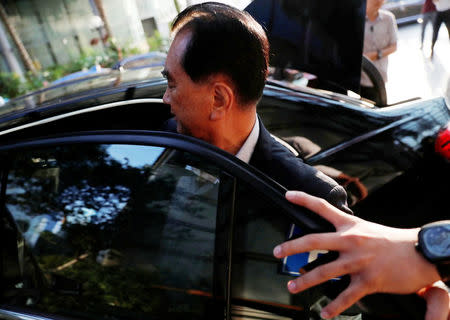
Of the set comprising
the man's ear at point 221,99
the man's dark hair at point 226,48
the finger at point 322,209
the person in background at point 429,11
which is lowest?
the person in background at point 429,11

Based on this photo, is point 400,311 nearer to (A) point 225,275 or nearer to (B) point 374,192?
(A) point 225,275

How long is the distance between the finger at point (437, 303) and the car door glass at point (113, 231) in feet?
1.80

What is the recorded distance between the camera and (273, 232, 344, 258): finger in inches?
31.8

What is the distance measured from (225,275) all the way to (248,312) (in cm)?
12

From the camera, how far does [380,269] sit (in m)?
0.79

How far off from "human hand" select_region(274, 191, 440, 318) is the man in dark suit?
31 cm

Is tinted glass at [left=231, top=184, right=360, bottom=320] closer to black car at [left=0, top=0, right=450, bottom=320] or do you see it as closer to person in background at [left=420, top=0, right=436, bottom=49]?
black car at [left=0, top=0, right=450, bottom=320]

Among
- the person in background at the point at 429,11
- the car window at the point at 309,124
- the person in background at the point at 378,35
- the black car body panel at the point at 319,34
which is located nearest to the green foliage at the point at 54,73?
the person in background at the point at 429,11

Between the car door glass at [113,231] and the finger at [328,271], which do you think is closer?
the finger at [328,271]

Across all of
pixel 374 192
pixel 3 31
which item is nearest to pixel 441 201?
pixel 374 192

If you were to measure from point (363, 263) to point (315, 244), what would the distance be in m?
0.11

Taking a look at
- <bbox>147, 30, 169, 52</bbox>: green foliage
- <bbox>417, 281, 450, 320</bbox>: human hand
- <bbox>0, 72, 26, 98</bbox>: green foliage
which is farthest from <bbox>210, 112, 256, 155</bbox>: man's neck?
<bbox>147, 30, 169, 52</bbox>: green foliage

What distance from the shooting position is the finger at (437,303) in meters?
0.85

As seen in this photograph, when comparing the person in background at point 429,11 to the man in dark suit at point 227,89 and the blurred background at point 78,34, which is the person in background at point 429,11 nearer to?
the blurred background at point 78,34
